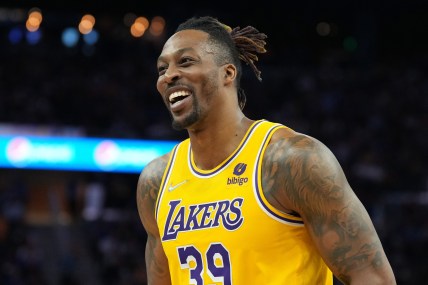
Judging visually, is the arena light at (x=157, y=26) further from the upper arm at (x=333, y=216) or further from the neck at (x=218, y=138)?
the upper arm at (x=333, y=216)

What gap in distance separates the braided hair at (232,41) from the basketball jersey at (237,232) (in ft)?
1.03

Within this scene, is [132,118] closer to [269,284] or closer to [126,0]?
[126,0]

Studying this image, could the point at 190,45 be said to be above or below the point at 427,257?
above

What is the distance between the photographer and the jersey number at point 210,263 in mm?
3301

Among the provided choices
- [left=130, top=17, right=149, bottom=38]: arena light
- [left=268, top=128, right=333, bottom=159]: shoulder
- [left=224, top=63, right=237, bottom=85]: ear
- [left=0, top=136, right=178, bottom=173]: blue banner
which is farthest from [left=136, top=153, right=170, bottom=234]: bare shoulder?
[left=130, top=17, right=149, bottom=38]: arena light

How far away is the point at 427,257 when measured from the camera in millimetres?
15852

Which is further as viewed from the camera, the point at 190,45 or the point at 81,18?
the point at 81,18

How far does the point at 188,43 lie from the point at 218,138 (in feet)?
1.43

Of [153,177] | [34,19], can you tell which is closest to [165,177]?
[153,177]

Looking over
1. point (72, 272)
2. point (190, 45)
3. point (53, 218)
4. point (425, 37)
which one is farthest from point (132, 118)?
point (190, 45)

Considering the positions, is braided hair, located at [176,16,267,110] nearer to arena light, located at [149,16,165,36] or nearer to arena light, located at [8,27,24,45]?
arena light, located at [8,27,24,45]

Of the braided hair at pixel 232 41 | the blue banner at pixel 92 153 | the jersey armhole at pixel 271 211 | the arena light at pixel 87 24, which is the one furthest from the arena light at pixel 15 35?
the jersey armhole at pixel 271 211

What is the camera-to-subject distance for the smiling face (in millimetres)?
3439

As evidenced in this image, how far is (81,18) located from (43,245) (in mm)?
10511
